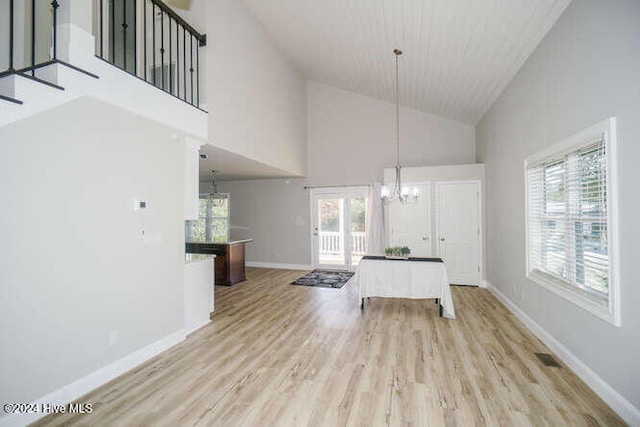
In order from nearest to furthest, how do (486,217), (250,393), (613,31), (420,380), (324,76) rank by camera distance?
(613,31) → (250,393) → (420,380) → (486,217) → (324,76)

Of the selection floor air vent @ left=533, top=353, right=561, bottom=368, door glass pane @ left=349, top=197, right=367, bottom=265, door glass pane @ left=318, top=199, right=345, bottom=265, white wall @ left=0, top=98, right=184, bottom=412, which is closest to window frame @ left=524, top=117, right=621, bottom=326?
floor air vent @ left=533, top=353, right=561, bottom=368

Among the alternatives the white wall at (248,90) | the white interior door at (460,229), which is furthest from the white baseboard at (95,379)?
the white interior door at (460,229)

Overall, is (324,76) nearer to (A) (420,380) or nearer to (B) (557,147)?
(B) (557,147)

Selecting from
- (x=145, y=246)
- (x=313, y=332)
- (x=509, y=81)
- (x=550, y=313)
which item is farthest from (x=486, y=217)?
(x=145, y=246)

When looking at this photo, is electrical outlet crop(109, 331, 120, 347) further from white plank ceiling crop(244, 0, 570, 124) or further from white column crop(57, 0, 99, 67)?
white plank ceiling crop(244, 0, 570, 124)

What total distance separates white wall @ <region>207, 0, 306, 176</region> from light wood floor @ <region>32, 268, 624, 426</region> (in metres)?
2.62

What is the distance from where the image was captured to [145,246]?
120 inches

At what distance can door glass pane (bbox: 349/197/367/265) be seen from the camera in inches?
294

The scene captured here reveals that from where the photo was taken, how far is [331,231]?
305 inches

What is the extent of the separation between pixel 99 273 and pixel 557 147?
444 centimetres

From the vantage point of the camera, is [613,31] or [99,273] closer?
[613,31]

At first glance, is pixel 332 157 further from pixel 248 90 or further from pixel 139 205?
pixel 139 205

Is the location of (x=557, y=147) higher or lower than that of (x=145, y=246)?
higher

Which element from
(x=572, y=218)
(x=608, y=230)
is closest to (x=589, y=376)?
(x=608, y=230)
